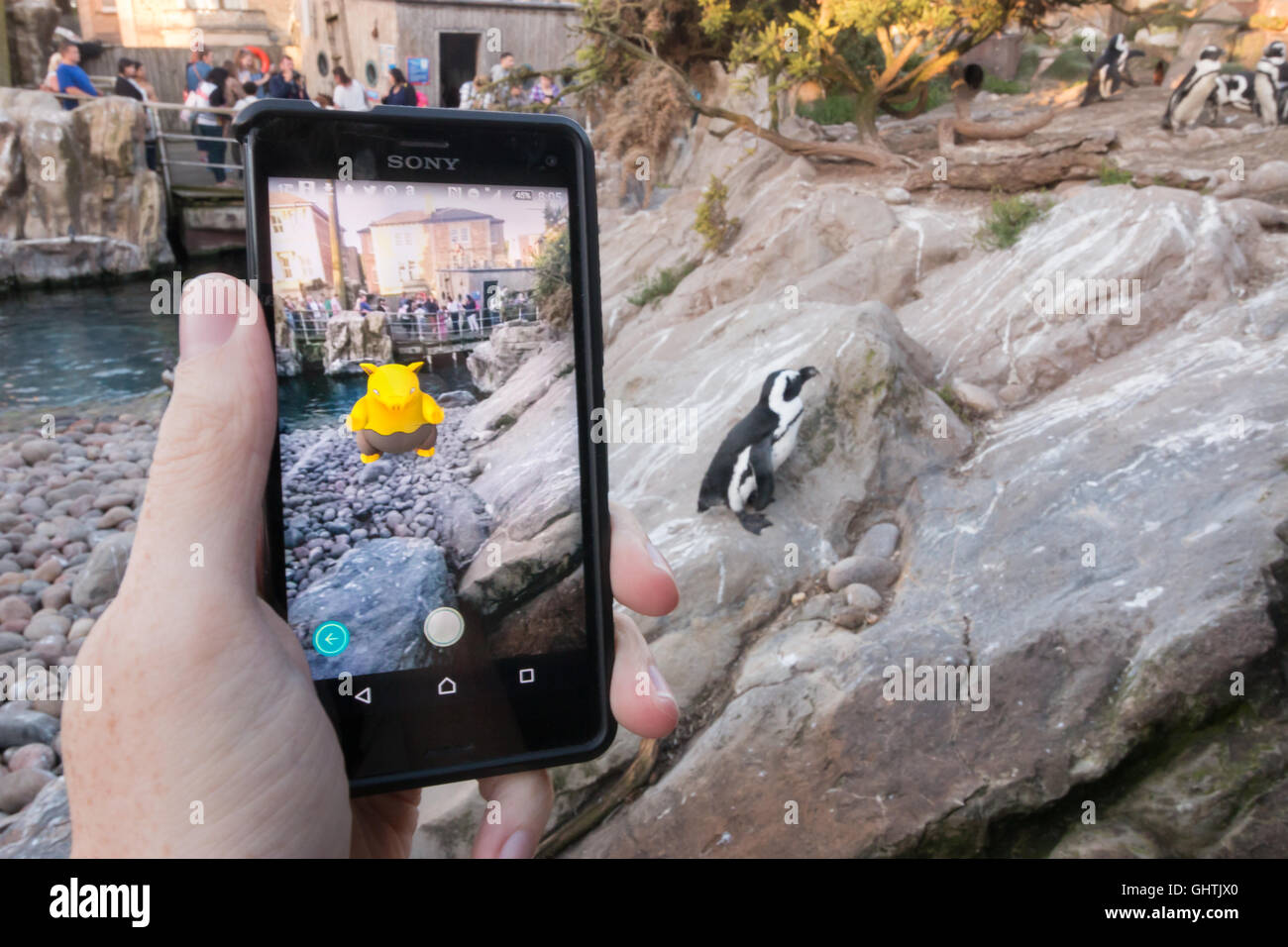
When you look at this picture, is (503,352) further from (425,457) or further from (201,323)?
(201,323)

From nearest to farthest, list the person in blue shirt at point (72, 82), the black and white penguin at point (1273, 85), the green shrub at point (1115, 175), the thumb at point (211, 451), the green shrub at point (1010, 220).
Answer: the thumb at point (211, 451)
the green shrub at point (1010, 220)
the green shrub at point (1115, 175)
the black and white penguin at point (1273, 85)
the person in blue shirt at point (72, 82)

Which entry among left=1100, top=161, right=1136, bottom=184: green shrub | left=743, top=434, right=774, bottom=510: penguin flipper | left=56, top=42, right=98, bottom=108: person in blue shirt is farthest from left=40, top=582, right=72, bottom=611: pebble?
left=56, top=42, right=98, bottom=108: person in blue shirt

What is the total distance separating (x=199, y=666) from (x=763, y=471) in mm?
2138

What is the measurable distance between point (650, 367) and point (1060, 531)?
1990mm

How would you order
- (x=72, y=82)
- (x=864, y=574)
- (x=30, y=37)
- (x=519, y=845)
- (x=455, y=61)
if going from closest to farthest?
(x=519, y=845), (x=864, y=574), (x=72, y=82), (x=455, y=61), (x=30, y=37)

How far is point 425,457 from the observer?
106 cm

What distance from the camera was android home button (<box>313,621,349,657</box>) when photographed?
1.03 m

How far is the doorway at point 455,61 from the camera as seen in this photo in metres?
7.39

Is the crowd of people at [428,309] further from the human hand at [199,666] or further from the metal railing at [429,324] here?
the human hand at [199,666]

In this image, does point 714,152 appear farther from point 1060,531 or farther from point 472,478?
point 472,478

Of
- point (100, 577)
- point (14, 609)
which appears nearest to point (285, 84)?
point (100, 577)

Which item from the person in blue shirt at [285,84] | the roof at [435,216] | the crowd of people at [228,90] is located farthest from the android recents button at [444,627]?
the person in blue shirt at [285,84]

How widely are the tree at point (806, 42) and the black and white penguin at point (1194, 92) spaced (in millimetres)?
738
